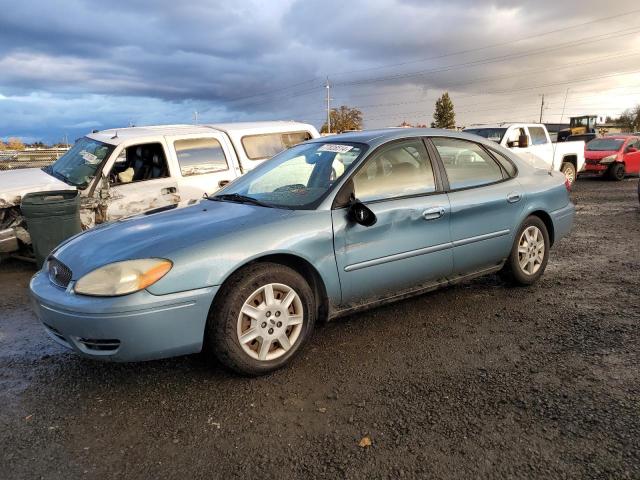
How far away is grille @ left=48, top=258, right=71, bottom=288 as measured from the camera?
3174 mm

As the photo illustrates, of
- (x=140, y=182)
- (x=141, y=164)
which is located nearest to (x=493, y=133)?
(x=141, y=164)

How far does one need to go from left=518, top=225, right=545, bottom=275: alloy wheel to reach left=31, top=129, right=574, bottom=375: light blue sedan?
0.06ft

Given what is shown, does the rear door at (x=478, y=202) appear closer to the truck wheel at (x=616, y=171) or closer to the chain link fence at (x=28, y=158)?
the truck wheel at (x=616, y=171)

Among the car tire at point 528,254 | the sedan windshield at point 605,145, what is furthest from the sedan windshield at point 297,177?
the sedan windshield at point 605,145

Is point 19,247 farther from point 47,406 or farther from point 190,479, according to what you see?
point 190,479

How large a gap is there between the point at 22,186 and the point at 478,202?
5.66m

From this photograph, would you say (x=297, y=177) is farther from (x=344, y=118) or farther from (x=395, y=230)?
(x=344, y=118)

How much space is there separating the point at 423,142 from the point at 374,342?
67.4 inches

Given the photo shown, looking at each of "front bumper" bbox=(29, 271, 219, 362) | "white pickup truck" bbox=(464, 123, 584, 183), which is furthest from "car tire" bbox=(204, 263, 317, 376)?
"white pickup truck" bbox=(464, 123, 584, 183)

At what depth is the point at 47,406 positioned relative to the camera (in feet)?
10.1

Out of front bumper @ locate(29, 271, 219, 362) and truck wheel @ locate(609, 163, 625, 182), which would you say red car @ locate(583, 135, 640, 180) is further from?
front bumper @ locate(29, 271, 219, 362)

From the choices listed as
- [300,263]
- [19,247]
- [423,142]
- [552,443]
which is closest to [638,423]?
[552,443]

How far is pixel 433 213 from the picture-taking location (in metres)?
3.96

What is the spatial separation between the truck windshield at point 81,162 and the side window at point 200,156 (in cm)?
93
